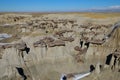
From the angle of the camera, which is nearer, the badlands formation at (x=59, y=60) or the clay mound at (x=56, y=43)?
the badlands formation at (x=59, y=60)

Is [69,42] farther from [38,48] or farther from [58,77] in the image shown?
[58,77]

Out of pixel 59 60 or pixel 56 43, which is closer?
pixel 59 60

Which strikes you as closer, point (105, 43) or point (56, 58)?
point (56, 58)

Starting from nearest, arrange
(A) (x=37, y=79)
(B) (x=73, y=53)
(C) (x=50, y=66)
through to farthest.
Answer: (A) (x=37, y=79)
(C) (x=50, y=66)
(B) (x=73, y=53)

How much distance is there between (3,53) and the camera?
25766mm

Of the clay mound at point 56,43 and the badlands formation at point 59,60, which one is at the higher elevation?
the clay mound at point 56,43

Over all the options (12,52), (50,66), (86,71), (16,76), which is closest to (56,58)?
(50,66)

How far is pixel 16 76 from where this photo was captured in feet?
72.9

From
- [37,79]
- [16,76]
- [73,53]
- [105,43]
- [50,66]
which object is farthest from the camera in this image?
[105,43]

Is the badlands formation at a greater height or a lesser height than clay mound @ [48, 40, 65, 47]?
lesser

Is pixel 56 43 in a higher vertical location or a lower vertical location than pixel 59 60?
higher

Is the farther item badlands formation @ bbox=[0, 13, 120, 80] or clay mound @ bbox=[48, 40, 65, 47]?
clay mound @ bbox=[48, 40, 65, 47]

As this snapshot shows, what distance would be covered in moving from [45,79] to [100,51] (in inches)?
396

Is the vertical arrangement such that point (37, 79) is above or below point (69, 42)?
below
